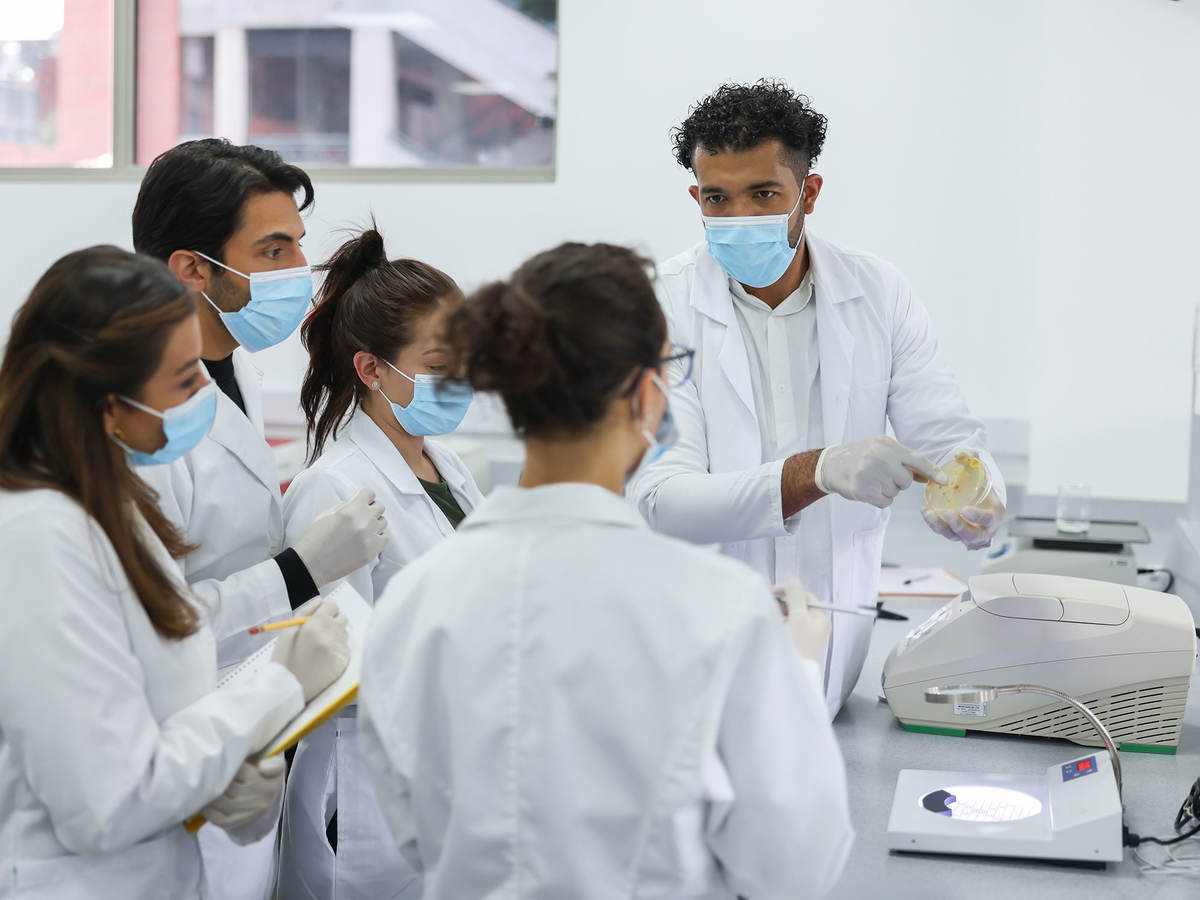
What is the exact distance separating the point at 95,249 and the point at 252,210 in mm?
582

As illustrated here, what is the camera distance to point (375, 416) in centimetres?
183

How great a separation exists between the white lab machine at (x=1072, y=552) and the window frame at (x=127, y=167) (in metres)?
2.28

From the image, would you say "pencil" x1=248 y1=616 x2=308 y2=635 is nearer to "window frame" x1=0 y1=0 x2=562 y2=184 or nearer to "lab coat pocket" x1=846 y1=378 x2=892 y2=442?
"lab coat pocket" x1=846 y1=378 x2=892 y2=442

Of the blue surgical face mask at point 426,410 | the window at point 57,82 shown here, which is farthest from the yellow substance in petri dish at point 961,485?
the window at point 57,82

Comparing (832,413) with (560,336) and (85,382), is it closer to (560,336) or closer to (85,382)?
(560,336)

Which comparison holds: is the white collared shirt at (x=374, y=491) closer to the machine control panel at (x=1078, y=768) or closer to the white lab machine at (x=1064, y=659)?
the white lab machine at (x=1064, y=659)

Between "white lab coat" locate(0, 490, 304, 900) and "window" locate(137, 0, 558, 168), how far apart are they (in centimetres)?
319

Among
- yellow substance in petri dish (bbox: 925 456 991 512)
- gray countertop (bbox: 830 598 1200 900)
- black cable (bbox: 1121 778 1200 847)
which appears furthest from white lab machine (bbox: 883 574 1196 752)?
black cable (bbox: 1121 778 1200 847)

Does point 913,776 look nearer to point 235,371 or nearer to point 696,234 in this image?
point 235,371

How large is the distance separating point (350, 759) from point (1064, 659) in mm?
1036

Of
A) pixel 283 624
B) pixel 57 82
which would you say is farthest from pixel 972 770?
pixel 57 82

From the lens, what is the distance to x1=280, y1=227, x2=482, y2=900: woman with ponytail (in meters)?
1.70

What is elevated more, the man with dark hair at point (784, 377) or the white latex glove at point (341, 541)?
the man with dark hair at point (784, 377)

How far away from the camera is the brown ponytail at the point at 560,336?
95 cm
